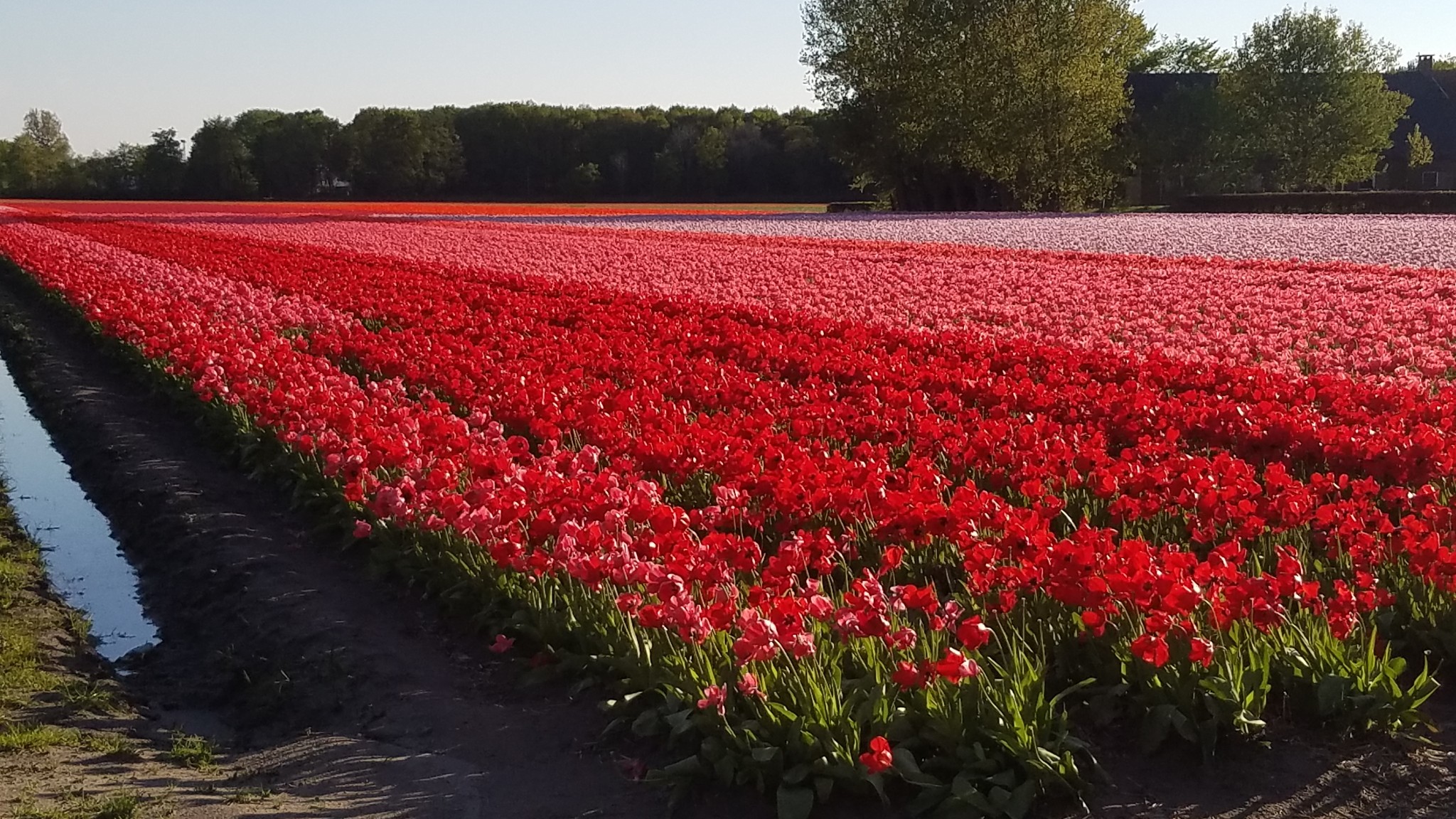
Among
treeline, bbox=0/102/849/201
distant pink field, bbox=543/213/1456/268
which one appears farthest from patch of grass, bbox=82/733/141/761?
treeline, bbox=0/102/849/201

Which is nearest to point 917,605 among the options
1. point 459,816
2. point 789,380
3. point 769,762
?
point 769,762

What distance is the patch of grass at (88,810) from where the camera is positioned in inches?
163

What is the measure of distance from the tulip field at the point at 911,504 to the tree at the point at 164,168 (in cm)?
8003

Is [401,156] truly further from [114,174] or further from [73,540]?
[73,540]

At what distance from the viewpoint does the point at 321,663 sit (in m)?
5.61

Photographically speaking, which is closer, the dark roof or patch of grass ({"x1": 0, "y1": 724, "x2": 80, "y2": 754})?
patch of grass ({"x1": 0, "y1": 724, "x2": 80, "y2": 754})

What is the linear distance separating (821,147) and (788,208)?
13668 mm

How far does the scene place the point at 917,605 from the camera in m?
4.12

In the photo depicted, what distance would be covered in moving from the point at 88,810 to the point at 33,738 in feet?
2.74

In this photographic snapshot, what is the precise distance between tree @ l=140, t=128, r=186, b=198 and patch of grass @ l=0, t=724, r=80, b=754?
90.1 meters

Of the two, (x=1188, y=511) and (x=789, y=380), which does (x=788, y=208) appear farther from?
(x=1188, y=511)

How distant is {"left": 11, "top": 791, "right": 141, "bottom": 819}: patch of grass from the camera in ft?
13.6

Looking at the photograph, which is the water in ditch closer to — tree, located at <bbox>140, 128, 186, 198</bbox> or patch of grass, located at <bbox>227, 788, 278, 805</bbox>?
patch of grass, located at <bbox>227, 788, 278, 805</bbox>

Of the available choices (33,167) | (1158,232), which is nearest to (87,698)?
(1158,232)
